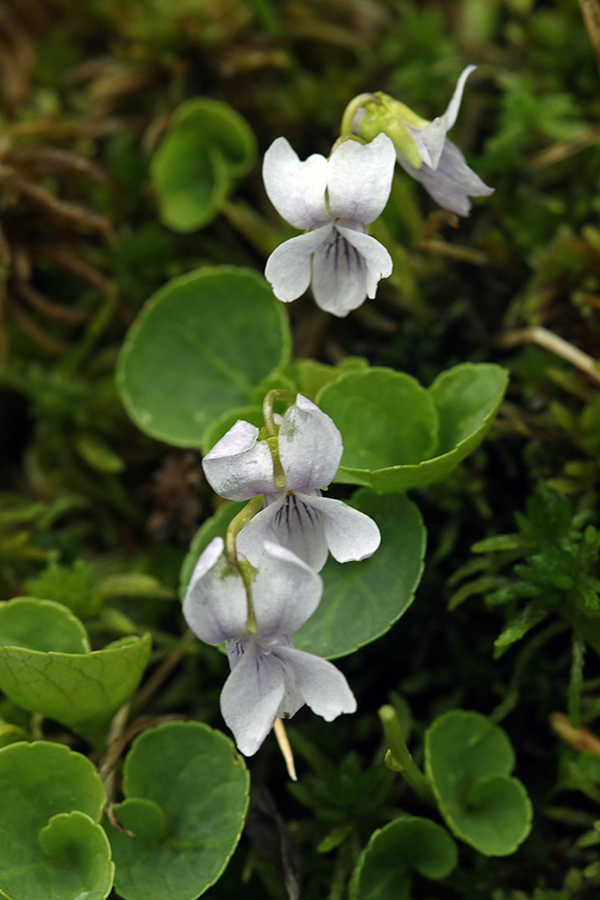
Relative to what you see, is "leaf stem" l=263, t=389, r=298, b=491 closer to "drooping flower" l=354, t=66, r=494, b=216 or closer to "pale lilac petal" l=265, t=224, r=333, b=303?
"pale lilac petal" l=265, t=224, r=333, b=303

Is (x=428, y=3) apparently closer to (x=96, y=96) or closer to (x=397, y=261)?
(x=96, y=96)

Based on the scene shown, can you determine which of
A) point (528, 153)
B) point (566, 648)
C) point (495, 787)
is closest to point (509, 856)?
point (495, 787)

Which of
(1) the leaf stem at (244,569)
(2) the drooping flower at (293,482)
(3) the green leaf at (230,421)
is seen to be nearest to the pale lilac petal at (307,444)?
(2) the drooping flower at (293,482)

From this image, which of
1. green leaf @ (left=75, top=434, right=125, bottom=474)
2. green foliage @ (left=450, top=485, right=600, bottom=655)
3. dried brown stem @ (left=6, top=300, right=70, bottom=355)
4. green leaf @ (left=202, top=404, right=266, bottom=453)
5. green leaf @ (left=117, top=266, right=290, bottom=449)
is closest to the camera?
green foliage @ (left=450, top=485, right=600, bottom=655)

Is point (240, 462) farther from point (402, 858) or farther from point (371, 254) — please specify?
point (402, 858)

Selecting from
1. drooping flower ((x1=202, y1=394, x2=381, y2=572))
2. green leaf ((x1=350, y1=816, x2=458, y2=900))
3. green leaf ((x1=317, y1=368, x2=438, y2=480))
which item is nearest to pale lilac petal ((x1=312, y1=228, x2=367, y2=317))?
green leaf ((x1=317, y1=368, x2=438, y2=480))

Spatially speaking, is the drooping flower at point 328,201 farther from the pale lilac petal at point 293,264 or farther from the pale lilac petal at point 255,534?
the pale lilac petal at point 255,534

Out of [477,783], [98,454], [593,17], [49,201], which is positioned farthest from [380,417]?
[49,201]
